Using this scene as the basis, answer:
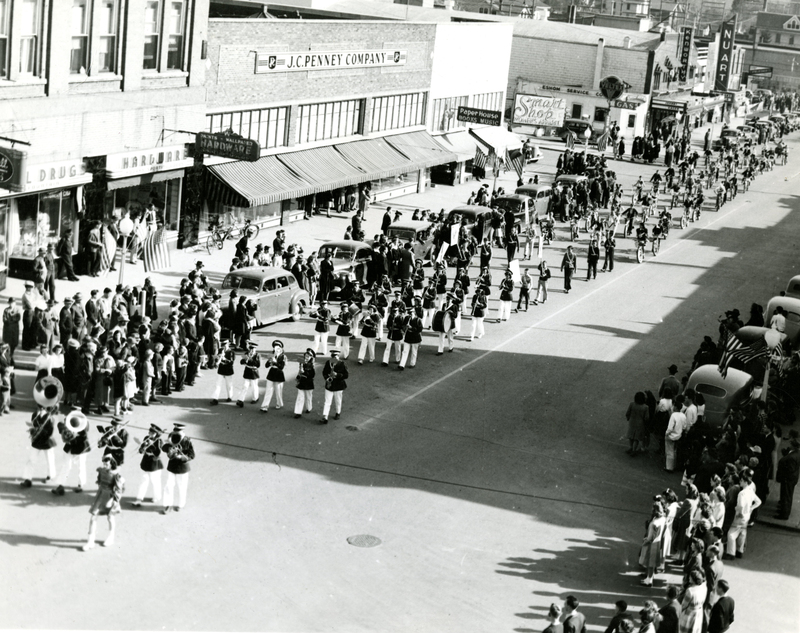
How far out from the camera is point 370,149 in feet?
155

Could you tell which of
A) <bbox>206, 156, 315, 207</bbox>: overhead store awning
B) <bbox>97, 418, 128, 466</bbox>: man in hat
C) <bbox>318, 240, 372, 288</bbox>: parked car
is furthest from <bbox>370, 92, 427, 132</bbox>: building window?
<bbox>97, 418, 128, 466</bbox>: man in hat

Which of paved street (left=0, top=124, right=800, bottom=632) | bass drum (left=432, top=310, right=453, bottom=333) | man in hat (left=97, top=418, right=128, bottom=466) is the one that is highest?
bass drum (left=432, top=310, right=453, bottom=333)

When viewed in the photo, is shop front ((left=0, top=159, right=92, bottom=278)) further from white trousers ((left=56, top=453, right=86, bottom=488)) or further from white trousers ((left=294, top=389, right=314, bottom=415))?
white trousers ((left=56, top=453, right=86, bottom=488))

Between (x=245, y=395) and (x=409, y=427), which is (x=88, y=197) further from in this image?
(x=409, y=427)

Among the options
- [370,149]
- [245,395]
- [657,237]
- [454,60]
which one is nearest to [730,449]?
[245,395]

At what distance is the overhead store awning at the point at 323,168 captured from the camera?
4141 centimetres

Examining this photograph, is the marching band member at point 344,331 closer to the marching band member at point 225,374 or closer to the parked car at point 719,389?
the marching band member at point 225,374

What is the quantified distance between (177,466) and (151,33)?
19.2 metres

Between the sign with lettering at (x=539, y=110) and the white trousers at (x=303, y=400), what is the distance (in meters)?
47.6

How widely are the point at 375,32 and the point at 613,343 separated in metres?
20.5

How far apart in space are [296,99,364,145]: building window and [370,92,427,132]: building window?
1.69 m

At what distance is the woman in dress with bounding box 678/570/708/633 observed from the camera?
15039mm

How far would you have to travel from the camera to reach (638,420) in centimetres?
2275

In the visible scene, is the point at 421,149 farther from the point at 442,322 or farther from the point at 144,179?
the point at 442,322
